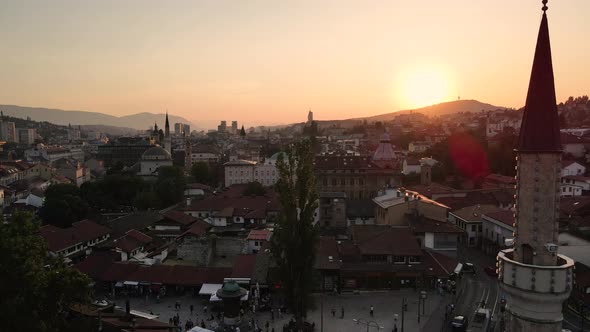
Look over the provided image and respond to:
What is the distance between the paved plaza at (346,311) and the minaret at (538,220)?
1643 centimetres

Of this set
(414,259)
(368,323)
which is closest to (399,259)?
(414,259)

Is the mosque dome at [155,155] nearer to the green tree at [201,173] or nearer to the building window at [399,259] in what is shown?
the green tree at [201,173]

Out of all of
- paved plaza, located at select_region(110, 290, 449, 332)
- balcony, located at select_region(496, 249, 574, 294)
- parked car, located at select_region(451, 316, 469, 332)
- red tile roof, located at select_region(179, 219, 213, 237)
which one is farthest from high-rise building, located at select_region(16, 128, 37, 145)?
balcony, located at select_region(496, 249, 574, 294)

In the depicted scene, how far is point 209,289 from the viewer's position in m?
30.0

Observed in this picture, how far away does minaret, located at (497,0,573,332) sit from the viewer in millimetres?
9625

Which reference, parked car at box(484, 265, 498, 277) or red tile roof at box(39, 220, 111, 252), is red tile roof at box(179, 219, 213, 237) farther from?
parked car at box(484, 265, 498, 277)

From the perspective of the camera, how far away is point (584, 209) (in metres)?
41.7

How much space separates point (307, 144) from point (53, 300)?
14.6 m

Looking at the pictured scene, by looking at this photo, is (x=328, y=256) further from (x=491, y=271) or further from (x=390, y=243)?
(x=491, y=271)

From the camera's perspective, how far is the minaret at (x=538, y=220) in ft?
31.6

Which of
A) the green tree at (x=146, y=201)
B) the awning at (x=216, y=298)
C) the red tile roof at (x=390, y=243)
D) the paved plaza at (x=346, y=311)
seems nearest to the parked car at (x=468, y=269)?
the red tile roof at (x=390, y=243)

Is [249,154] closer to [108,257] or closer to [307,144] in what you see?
[108,257]

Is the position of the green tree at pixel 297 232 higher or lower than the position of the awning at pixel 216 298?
higher

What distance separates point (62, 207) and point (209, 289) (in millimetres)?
26522
